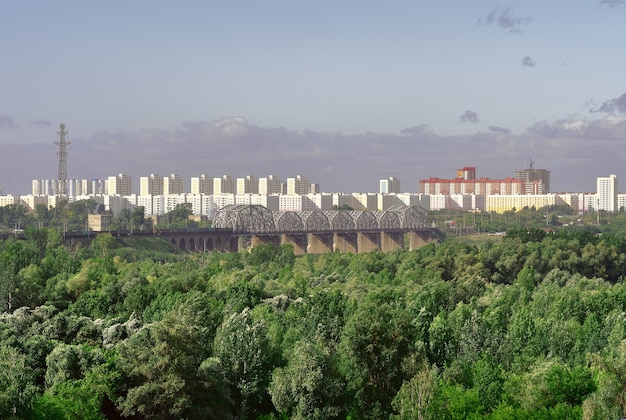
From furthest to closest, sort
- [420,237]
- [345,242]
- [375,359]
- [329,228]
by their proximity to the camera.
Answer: [420,237], [329,228], [345,242], [375,359]

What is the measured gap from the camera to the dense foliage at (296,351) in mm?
31703

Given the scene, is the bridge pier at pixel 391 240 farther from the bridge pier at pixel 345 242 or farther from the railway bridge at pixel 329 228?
the bridge pier at pixel 345 242

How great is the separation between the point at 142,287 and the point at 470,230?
122 m

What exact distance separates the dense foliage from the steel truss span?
93.7 m

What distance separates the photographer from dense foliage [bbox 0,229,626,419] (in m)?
31.7

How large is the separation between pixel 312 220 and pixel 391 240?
1197cm

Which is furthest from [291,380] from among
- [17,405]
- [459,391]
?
[17,405]

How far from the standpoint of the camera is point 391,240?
548 ft

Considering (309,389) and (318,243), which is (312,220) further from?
(309,389)

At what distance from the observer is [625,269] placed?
8350 cm

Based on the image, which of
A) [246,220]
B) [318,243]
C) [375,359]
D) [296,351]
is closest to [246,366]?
[296,351]

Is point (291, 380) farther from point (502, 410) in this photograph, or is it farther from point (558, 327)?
point (558, 327)

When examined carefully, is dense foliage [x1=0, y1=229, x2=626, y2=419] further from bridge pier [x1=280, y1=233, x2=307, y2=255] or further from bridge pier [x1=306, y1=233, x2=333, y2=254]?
bridge pier [x1=306, y1=233, x2=333, y2=254]

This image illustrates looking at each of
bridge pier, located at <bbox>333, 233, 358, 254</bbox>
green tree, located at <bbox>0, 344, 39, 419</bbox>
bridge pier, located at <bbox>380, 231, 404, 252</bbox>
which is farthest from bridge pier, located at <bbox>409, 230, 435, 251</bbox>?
green tree, located at <bbox>0, 344, 39, 419</bbox>
